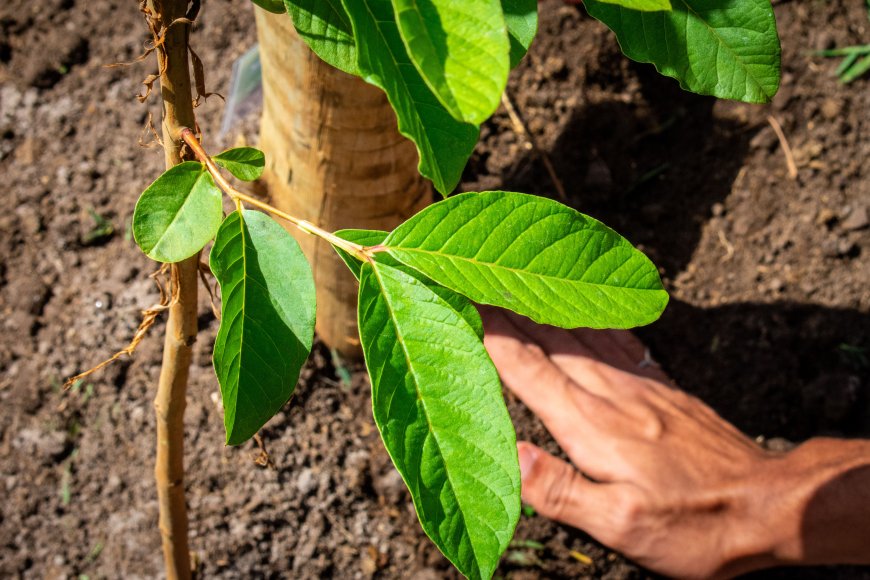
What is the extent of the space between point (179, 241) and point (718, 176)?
1.87m

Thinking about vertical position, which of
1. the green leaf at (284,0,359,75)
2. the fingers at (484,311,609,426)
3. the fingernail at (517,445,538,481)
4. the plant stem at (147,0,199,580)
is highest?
the green leaf at (284,0,359,75)

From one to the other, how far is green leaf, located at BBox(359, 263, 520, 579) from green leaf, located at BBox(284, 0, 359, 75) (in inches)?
10.0

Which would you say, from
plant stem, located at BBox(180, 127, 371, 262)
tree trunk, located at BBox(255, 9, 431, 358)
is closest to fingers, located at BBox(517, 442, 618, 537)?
tree trunk, located at BBox(255, 9, 431, 358)

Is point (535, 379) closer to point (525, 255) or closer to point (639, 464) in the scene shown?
point (639, 464)

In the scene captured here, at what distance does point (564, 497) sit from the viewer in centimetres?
191

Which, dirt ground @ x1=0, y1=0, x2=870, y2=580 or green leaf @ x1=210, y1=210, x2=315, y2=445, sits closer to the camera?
green leaf @ x1=210, y1=210, x2=315, y2=445

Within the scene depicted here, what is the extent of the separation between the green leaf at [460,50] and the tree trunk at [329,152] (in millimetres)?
764

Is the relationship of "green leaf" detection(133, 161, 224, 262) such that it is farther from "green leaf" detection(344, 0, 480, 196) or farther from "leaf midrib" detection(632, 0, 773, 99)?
"leaf midrib" detection(632, 0, 773, 99)

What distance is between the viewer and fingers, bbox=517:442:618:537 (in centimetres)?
190

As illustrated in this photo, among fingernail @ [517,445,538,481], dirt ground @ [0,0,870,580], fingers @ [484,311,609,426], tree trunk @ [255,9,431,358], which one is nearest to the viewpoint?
tree trunk @ [255,9,431,358]

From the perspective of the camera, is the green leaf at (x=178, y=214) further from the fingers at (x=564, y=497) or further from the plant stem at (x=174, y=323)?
the fingers at (x=564, y=497)

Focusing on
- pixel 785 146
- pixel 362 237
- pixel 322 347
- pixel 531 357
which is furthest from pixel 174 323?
pixel 785 146

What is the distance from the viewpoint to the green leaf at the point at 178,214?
732 mm

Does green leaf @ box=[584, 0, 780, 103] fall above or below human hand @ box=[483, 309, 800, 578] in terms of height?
above
